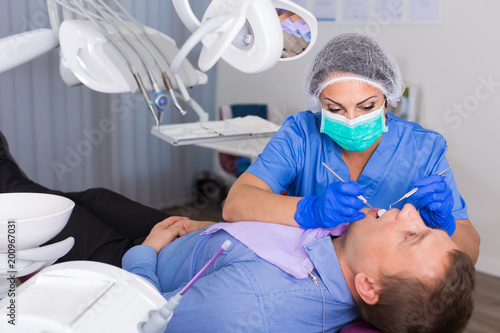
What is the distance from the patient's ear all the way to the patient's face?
2cm

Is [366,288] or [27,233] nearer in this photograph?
[27,233]

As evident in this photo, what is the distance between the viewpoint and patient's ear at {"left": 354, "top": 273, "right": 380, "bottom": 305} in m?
1.15

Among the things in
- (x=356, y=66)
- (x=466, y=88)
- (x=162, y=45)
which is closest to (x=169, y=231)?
(x=162, y=45)

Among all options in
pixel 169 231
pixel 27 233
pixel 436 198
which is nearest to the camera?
pixel 27 233

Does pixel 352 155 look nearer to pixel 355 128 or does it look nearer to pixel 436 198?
pixel 355 128

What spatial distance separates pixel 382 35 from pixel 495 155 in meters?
0.93

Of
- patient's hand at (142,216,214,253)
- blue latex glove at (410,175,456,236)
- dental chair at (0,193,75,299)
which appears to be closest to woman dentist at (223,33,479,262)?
blue latex glove at (410,175,456,236)

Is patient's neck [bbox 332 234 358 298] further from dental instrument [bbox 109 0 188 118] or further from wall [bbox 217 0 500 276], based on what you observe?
wall [bbox 217 0 500 276]

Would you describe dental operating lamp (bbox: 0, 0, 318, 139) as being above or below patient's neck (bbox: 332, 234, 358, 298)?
above

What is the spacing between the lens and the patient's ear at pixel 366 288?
3.78 feet

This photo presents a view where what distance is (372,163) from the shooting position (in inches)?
58.7

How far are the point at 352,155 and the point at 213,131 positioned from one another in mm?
748

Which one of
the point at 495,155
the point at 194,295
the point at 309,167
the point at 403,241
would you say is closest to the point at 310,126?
the point at 309,167

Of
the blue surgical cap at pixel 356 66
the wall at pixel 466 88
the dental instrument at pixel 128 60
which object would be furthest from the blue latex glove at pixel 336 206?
the wall at pixel 466 88
